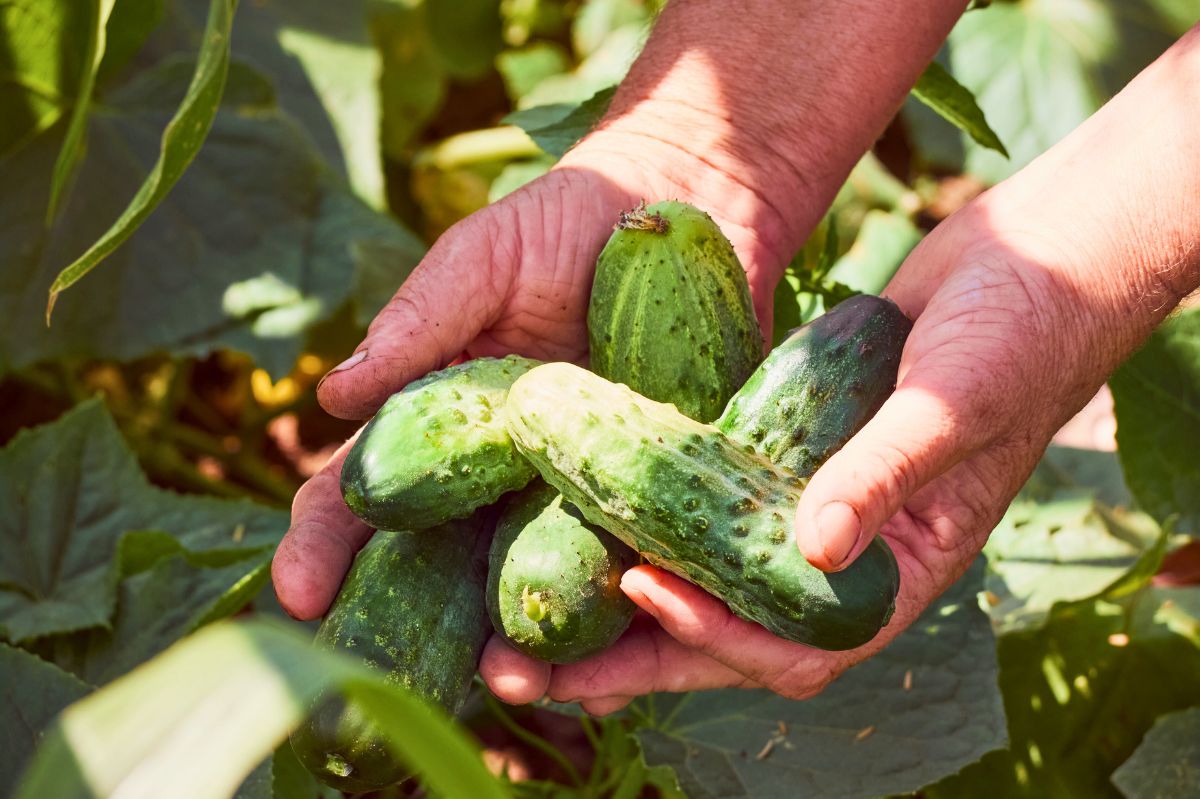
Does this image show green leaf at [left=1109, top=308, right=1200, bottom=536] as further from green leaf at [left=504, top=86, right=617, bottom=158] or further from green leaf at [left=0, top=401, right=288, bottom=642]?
green leaf at [left=0, top=401, right=288, bottom=642]

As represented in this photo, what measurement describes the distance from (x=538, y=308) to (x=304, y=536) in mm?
652

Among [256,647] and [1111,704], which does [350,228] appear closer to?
[1111,704]

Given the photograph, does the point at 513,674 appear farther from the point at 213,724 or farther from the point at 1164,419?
the point at 1164,419

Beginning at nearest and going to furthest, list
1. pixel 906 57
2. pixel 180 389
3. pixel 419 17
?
pixel 906 57 → pixel 180 389 → pixel 419 17

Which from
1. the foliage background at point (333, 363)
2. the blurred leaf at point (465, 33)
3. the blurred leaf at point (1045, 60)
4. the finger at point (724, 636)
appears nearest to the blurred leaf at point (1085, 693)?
the foliage background at point (333, 363)

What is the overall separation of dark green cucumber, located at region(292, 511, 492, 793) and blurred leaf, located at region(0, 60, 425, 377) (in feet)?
4.63

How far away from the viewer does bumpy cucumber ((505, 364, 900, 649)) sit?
1710 millimetres

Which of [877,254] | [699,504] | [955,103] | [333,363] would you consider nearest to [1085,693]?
[877,254]

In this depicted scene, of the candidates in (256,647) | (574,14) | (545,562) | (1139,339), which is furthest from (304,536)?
(574,14)

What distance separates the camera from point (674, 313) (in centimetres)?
205

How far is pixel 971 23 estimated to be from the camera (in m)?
4.00

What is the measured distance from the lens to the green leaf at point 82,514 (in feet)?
8.73

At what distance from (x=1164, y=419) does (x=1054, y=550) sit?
1.60 feet

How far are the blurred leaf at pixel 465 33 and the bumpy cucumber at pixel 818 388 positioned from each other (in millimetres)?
3109
